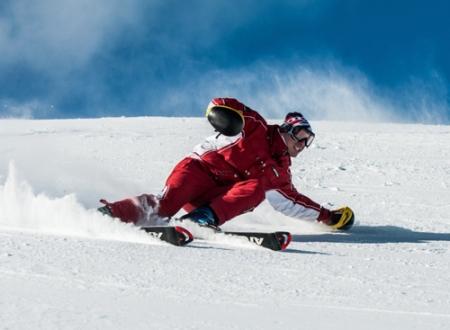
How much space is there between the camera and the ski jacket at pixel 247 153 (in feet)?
19.0

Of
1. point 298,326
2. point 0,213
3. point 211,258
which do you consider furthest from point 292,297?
point 0,213

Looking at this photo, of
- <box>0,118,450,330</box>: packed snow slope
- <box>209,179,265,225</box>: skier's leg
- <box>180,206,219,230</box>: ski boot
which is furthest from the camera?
<box>209,179,265,225</box>: skier's leg

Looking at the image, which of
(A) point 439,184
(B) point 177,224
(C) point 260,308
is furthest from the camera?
(A) point 439,184

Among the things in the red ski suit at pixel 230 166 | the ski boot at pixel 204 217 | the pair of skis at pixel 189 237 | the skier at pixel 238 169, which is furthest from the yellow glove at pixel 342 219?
the pair of skis at pixel 189 237

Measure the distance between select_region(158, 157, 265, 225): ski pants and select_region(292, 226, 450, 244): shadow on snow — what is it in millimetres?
432

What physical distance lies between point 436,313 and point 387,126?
15.5m

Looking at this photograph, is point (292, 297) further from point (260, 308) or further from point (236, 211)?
point (236, 211)

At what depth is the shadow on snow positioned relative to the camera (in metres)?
5.59

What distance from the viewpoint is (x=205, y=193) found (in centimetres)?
581

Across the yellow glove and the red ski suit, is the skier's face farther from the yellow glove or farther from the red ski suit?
the yellow glove

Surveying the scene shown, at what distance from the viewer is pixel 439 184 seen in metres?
9.69

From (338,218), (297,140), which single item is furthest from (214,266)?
(338,218)

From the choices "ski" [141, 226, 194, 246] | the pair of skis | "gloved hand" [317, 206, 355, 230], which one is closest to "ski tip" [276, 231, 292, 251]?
the pair of skis

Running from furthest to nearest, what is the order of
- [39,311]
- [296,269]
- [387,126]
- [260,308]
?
[387,126] < [296,269] < [260,308] < [39,311]
